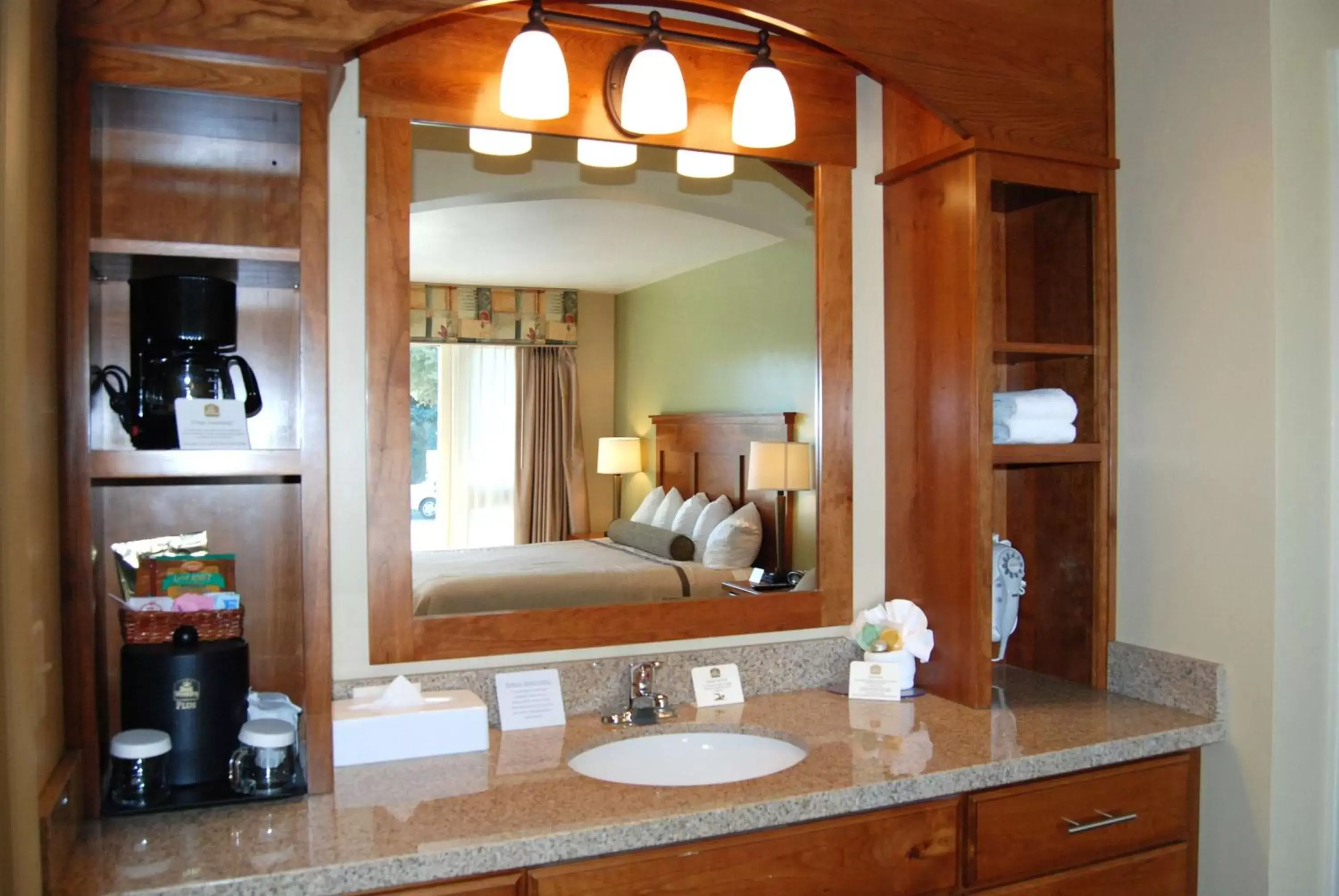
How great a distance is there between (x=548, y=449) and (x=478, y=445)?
5.6 inches

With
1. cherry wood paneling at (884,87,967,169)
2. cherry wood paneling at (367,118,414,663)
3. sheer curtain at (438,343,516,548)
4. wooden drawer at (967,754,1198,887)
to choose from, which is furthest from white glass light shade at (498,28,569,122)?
wooden drawer at (967,754,1198,887)

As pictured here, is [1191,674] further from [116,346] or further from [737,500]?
[116,346]

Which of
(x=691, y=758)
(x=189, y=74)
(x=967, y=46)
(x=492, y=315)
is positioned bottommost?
(x=691, y=758)

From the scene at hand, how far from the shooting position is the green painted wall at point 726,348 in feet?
6.68

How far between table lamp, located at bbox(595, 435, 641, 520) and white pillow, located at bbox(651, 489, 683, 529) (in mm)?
80

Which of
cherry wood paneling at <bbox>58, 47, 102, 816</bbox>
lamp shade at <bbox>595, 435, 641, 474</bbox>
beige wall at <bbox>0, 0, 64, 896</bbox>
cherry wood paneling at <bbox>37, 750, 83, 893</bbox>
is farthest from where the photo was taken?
lamp shade at <bbox>595, 435, 641, 474</bbox>

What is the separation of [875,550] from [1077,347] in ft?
2.08

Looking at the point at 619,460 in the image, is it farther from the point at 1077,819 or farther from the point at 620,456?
the point at 1077,819

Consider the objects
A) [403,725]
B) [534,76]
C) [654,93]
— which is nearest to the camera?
[403,725]

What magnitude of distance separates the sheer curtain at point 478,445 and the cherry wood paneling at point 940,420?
0.88 m

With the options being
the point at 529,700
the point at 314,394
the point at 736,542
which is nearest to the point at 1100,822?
the point at 736,542

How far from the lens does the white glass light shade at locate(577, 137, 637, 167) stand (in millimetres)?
2021

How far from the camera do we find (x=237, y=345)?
1749 mm

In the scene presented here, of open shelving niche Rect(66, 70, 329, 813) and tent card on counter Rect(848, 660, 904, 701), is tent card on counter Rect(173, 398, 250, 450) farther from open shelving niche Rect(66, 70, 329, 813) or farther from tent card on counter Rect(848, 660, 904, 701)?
tent card on counter Rect(848, 660, 904, 701)
